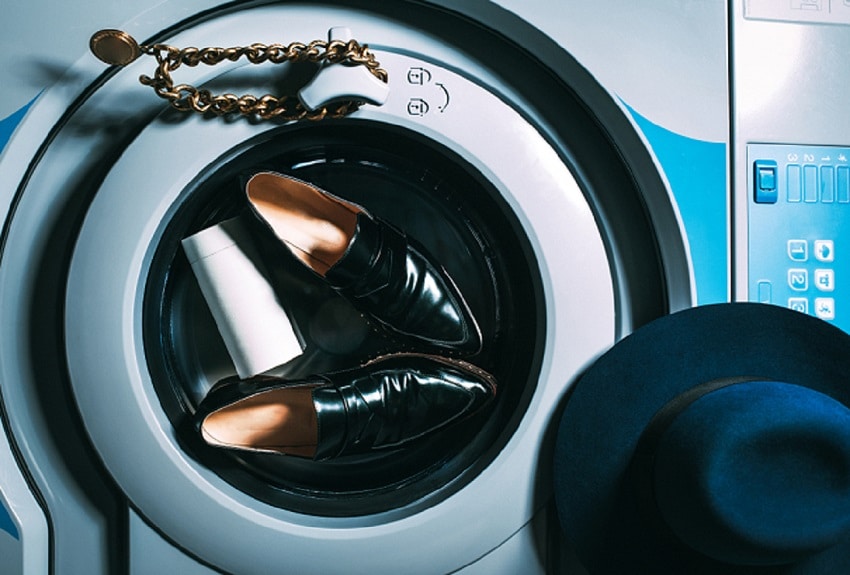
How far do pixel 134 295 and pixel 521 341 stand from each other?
0.36 m

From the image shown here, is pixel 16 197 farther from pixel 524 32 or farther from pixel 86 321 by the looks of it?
pixel 524 32

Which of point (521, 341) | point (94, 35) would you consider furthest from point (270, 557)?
point (94, 35)

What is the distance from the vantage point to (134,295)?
0.64 meters

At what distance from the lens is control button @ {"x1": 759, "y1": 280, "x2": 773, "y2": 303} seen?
2.34 ft

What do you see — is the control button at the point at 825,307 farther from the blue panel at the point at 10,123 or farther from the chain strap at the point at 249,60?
the blue panel at the point at 10,123

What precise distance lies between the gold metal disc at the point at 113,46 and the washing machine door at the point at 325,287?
1.9 inches

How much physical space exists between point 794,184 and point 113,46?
2.10 feet

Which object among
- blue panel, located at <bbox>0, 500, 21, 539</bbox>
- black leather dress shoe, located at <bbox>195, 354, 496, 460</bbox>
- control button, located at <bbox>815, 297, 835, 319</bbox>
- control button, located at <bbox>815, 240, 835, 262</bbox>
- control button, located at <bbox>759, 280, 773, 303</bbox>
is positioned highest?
control button, located at <bbox>815, 240, 835, 262</bbox>

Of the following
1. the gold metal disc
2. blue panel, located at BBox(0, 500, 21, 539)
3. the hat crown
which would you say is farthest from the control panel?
blue panel, located at BBox(0, 500, 21, 539)

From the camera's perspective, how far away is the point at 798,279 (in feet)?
2.36

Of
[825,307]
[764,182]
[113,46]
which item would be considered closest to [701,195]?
[764,182]

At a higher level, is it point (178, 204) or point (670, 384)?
point (178, 204)

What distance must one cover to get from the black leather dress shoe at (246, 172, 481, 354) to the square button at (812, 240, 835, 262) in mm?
346

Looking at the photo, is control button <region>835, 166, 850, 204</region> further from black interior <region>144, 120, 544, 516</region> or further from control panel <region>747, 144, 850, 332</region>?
black interior <region>144, 120, 544, 516</region>
